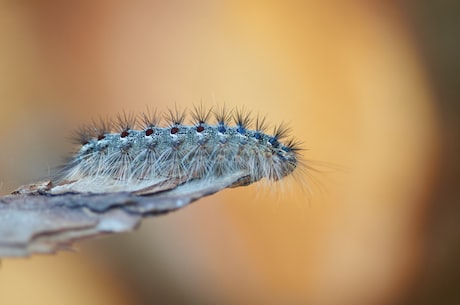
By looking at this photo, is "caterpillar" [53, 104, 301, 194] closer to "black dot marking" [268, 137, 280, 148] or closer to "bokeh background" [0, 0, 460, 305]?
"black dot marking" [268, 137, 280, 148]

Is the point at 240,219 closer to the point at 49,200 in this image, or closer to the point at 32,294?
the point at 32,294

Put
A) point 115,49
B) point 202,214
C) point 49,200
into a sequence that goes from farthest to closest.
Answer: point 115,49 < point 202,214 < point 49,200

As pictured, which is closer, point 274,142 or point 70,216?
point 70,216

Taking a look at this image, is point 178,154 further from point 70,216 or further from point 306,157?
point 306,157

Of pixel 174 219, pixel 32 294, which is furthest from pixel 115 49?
pixel 32 294

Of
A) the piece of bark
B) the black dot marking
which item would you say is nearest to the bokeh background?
the black dot marking

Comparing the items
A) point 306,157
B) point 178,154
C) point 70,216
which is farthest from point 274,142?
point 306,157
